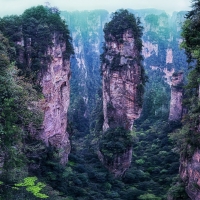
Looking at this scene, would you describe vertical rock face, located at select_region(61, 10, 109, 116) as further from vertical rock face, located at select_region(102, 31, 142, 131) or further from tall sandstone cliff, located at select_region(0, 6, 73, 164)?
tall sandstone cliff, located at select_region(0, 6, 73, 164)

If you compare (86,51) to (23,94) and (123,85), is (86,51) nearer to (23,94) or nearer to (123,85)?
(123,85)

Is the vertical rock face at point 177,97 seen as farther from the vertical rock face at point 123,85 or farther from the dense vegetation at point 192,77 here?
the dense vegetation at point 192,77

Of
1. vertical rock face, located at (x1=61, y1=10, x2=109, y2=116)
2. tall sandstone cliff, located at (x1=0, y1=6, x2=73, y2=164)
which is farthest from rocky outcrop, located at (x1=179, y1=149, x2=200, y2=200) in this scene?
vertical rock face, located at (x1=61, y1=10, x2=109, y2=116)

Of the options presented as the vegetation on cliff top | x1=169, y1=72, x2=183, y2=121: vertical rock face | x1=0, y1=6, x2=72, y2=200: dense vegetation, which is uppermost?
the vegetation on cliff top

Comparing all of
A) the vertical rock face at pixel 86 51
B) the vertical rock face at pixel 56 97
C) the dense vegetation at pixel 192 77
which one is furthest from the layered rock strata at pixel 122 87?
the vertical rock face at pixel 86 51

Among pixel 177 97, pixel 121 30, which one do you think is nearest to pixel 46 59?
pixel 121 30
